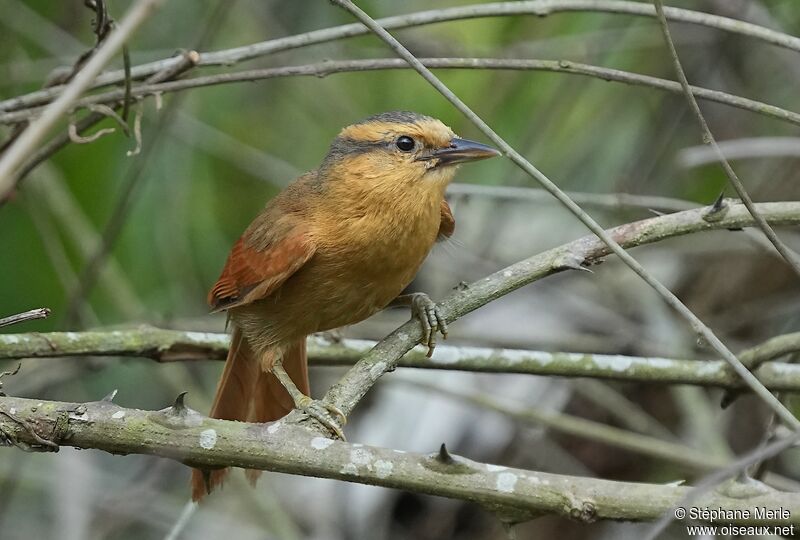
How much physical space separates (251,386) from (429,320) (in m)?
0.99

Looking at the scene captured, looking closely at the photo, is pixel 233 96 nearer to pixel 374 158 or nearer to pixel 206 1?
pixel 206 1

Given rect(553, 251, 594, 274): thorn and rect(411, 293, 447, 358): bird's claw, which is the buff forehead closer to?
rect(411, 293, 447, 358): bird's claw

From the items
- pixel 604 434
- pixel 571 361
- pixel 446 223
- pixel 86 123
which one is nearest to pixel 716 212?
pixel 571 361

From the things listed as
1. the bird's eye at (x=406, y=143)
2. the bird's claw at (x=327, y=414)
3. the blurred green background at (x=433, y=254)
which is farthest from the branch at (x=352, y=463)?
the blurred green background at (x=433, y=254)

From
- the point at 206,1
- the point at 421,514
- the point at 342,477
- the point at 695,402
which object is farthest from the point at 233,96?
the point at 342,477

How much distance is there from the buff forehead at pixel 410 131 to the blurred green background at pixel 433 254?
1023mm

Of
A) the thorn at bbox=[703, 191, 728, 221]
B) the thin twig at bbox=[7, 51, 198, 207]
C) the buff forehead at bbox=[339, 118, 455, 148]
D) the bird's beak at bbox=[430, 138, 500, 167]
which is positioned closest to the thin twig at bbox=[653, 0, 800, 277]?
the thorn at bbox=[703, 191, 728, 221]

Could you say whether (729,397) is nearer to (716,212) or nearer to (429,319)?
(716,212)

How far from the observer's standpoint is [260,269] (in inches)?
→ 136

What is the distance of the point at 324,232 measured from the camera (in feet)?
11.2

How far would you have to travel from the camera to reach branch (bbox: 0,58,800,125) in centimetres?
282

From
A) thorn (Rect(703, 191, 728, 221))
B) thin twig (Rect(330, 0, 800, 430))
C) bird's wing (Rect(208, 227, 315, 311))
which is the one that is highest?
bird's wing (Rect(208, 227, 315, 311))

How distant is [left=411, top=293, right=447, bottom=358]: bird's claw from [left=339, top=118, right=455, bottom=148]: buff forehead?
569 mm

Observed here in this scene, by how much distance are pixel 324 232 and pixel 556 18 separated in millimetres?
3039
